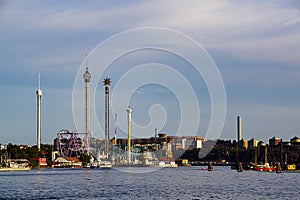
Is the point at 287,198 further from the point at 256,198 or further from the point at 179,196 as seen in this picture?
the point at 179,196

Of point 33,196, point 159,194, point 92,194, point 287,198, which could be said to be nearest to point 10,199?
point 33,196

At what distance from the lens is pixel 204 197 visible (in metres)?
85.3

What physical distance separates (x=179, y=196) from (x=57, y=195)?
17418 millimetres

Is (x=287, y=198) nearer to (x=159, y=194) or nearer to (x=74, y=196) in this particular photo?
(x=159, y=194)

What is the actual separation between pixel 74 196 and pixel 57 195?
123 inches

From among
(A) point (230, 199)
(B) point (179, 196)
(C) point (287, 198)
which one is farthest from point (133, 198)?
(C) point (287, 198)

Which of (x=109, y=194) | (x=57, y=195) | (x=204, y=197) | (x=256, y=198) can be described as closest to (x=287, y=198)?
(x=256, y=198)

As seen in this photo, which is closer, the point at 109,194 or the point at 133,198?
the point at 133,198

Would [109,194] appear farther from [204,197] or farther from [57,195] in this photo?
[204,197]

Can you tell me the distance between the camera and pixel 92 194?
9112 centimetres

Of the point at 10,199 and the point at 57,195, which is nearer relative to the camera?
the point at 10,199

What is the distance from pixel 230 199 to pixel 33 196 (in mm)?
27388

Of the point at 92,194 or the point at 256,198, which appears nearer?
the point at 256,198

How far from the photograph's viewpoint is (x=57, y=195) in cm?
8888
